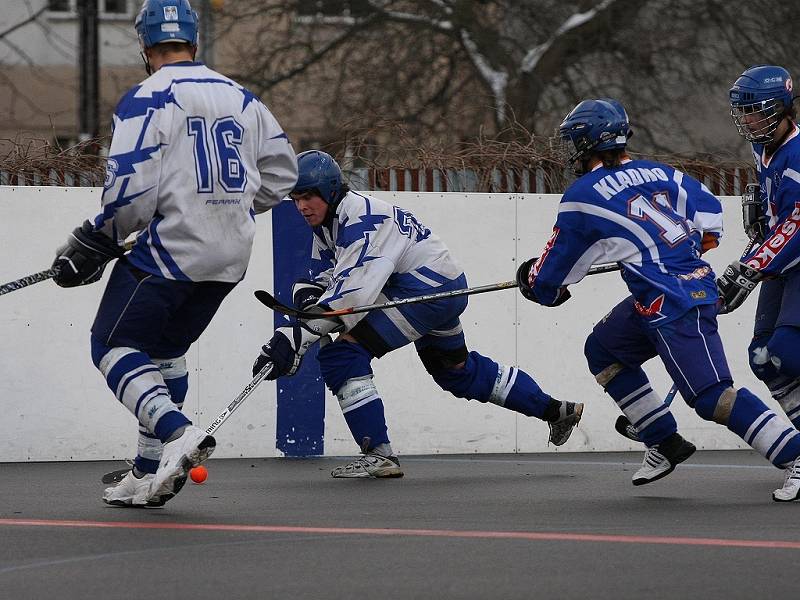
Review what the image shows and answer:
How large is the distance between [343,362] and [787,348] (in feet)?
6.12

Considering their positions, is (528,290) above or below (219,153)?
below

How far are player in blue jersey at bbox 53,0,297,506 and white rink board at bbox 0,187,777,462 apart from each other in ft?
7.78

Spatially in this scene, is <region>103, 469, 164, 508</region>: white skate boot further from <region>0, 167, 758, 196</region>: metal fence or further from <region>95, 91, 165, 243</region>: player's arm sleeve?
<region>0, 167, 758, 196</region>: metal fence

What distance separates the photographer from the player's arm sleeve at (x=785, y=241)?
6.06m

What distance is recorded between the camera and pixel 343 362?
22.8 feet

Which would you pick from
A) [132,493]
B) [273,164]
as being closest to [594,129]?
[273,164]

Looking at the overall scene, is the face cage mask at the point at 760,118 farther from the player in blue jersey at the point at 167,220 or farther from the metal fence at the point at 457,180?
the metal fence at the point at 457,180

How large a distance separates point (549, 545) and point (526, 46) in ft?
47.3

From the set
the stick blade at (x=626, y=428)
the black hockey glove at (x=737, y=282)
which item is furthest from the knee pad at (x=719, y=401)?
the stick blade at (x=626, y=428)

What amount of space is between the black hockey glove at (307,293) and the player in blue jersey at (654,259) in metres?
1.12

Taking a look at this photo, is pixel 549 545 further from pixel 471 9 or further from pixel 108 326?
pixel 471 9

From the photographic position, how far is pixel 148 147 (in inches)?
204

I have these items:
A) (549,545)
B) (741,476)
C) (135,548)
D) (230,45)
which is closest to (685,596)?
(549,545)

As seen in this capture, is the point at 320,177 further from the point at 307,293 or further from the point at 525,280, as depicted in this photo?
the point at 525,280
